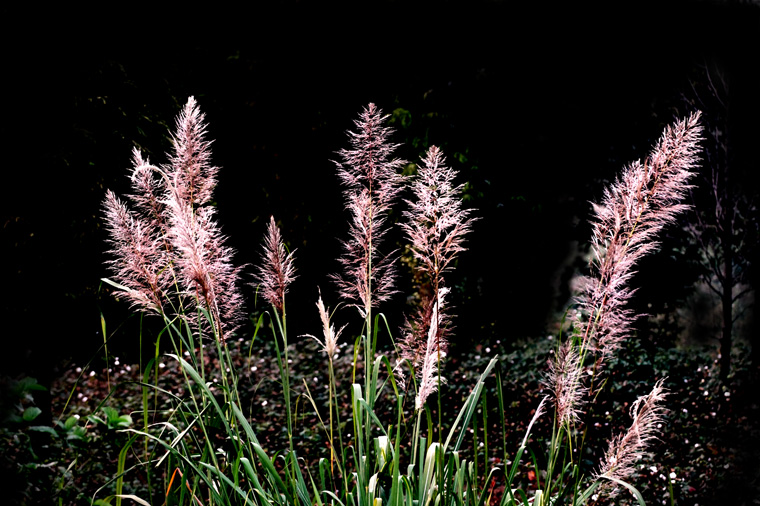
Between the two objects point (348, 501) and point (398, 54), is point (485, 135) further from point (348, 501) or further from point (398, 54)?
point (348, 501)

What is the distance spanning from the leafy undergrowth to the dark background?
364 mm

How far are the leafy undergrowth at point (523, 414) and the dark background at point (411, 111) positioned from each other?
0.36 metres

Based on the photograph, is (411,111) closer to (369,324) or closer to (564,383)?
(369,324)

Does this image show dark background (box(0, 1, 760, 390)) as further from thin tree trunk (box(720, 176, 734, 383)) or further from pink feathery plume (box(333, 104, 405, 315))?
pink feathery plume (box(333, 104, 405, 315))

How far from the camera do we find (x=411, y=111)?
5.21 metres

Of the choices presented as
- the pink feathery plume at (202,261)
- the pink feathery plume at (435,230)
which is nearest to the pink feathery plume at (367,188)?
the pink feathery plume at (435,230)

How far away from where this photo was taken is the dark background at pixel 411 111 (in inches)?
167

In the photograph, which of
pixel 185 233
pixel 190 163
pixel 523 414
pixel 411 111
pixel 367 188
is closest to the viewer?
pixel 185 233

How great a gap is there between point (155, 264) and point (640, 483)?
3115mm

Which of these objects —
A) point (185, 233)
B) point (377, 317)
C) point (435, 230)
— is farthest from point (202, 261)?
point (435, 230)

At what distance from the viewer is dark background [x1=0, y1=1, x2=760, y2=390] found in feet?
13.9

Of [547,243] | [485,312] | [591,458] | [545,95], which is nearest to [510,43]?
[545,95]

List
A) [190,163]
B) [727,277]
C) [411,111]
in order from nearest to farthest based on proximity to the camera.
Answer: [190,163]
[727,277]
[411,111]

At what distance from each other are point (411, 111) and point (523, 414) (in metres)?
2.48
